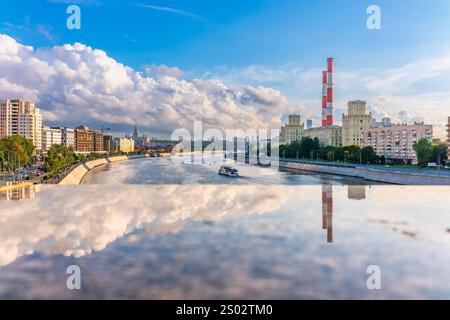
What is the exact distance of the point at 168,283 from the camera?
19.3 ft

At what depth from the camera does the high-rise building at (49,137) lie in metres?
81.6

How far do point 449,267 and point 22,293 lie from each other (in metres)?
6.73

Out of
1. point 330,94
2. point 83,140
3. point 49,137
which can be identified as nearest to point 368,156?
point 330,94

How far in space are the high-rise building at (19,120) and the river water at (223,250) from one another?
65.5m

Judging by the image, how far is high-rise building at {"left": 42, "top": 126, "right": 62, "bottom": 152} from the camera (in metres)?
81.6

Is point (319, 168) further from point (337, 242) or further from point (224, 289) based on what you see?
point (224, 289)

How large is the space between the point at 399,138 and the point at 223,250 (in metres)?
65.3

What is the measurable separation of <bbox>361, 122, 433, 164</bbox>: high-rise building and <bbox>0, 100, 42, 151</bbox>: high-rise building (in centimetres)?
6054

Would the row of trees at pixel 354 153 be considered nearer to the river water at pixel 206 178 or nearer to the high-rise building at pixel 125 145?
the river water at pixel 206 178

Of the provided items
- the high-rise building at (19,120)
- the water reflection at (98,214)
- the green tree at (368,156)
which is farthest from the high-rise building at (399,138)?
the high-rise building at (19,120)

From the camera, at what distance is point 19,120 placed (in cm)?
7238

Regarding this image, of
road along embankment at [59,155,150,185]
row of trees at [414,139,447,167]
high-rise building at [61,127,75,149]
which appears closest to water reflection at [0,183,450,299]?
road along embankment at [59,155,150,185]

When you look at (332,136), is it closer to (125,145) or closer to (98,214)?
(98,214)
